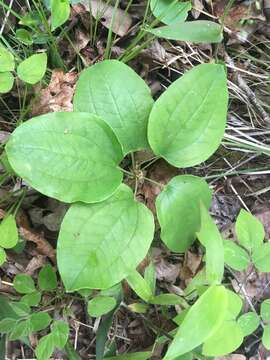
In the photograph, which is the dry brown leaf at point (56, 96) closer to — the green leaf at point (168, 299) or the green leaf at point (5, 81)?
Answer: the green leaf at point (5, 81)

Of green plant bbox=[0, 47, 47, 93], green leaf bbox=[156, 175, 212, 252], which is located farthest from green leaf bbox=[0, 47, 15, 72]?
green leaf bbox=[156, 175, 212, 252]

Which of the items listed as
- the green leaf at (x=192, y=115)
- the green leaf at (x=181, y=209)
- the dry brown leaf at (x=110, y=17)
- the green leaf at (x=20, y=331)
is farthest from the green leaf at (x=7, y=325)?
the dry brown leaf at (x=110, y=17)

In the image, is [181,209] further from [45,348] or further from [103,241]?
[45,348]

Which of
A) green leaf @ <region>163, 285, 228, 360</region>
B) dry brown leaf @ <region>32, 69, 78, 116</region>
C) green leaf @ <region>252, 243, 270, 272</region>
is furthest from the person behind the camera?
dry brown leaf @ <region>32, 69, 78, 116</region>

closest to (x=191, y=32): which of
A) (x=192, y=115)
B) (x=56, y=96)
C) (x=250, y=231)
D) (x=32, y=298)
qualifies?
(x=192, y=115)

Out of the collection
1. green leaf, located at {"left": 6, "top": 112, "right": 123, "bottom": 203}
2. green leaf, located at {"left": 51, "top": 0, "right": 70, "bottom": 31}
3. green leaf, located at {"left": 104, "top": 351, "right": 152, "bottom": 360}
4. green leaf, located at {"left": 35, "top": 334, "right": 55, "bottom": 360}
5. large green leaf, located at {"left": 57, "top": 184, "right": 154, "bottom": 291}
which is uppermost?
green leaf, located at {"left": 51, "top": 0, "right": 70, "bottom": 31}

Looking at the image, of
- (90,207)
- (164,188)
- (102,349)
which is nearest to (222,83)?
(164,188)

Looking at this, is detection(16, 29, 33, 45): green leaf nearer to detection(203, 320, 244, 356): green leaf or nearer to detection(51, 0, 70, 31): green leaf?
detection(51, 0, 70, 31): green leaf
